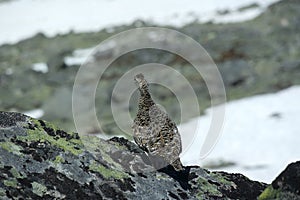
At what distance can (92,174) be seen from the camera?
7.38 metres

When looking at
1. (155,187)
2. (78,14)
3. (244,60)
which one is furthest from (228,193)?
(78,14)

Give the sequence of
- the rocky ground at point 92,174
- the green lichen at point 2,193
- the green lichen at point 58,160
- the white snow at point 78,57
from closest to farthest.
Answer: the green lichen at point 2,193, the rocky ground at point 92,174, the green lichen at point 58,160, the white snow at point 78,57

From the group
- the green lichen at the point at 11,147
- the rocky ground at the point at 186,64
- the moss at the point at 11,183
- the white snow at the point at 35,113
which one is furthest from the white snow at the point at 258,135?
the moss at the point at 11,183

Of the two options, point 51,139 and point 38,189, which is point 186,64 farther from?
point 38,189

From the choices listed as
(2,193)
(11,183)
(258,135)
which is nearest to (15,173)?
(11,183)

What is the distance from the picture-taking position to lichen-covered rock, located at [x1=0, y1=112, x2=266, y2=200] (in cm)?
691

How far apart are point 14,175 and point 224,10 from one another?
6200 cm

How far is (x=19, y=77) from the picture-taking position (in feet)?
178

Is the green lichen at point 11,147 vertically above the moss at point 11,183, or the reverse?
the green lichen at point 11,147

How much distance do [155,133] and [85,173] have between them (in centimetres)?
145

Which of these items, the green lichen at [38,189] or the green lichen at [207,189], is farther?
the green lichen at [207,189]

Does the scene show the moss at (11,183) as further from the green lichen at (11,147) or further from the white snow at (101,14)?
the white snow at (101,14)

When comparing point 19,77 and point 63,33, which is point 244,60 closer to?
point 19,77

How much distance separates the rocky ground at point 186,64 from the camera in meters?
43.5
